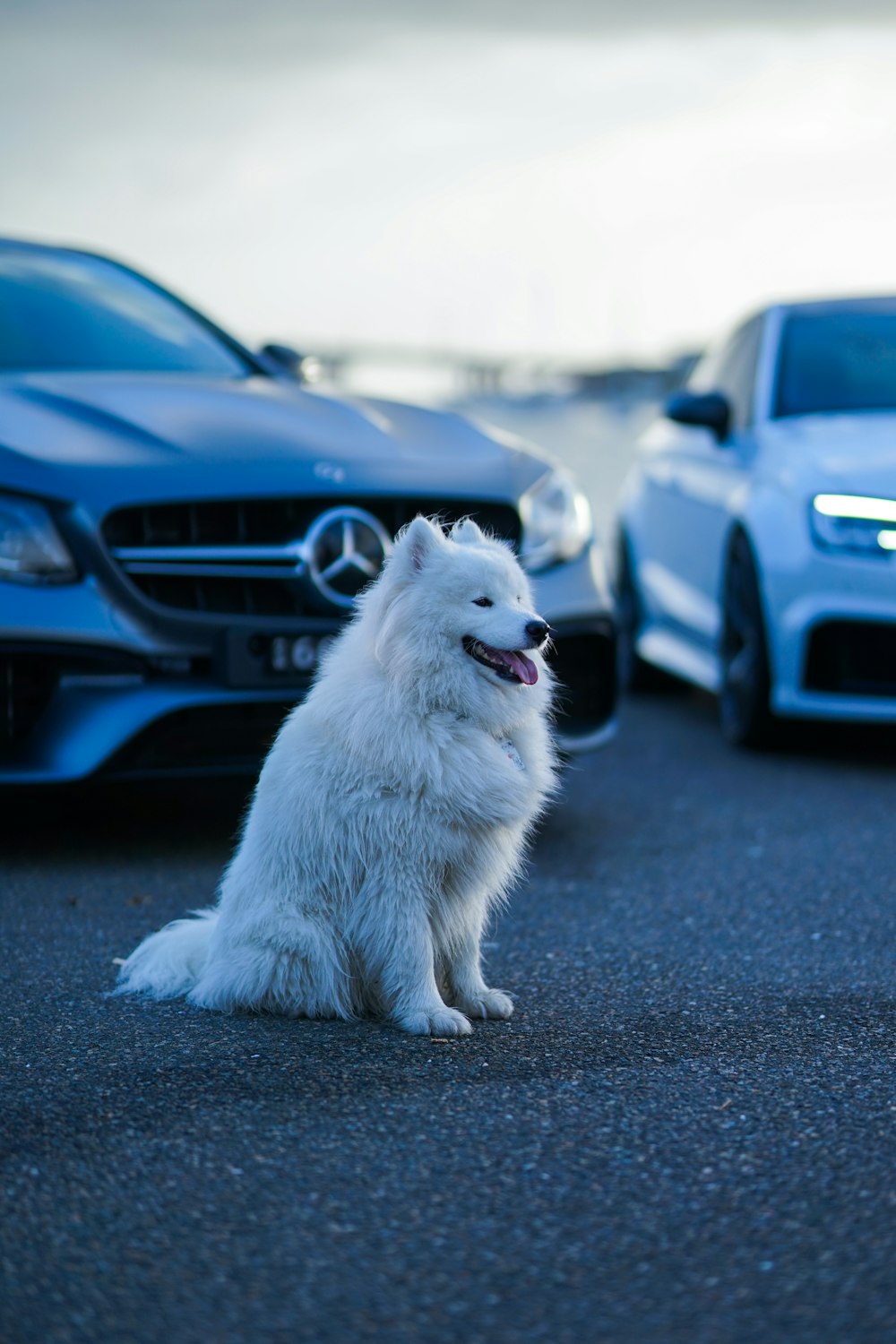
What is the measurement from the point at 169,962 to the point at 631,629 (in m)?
5.74

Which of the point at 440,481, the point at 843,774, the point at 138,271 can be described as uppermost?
the point at 138,271

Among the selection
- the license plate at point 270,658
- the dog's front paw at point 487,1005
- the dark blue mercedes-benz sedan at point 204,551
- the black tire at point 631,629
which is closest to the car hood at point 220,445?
the dark blue mercedes-benz sedan at point 204,551

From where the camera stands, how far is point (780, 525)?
680 cm

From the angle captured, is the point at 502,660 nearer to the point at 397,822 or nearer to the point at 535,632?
the point at 535,632

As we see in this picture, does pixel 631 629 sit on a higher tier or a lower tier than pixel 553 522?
lower

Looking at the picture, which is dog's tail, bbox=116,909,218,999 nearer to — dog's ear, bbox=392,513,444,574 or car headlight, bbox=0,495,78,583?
dog's ear, bbox=392,513,444,574

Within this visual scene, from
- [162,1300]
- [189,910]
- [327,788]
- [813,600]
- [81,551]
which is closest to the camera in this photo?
[162,1300]

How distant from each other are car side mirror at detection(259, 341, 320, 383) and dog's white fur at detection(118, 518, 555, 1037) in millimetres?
2975

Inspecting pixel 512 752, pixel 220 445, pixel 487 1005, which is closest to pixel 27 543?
pixel 220 445

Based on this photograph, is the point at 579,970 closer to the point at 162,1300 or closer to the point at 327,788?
the point at 327,788

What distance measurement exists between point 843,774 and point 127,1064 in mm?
4072

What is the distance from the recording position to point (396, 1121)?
3025 mm

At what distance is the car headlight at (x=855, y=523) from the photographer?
6.50 m

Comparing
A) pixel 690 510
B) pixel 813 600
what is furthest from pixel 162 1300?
pixel 690 510
